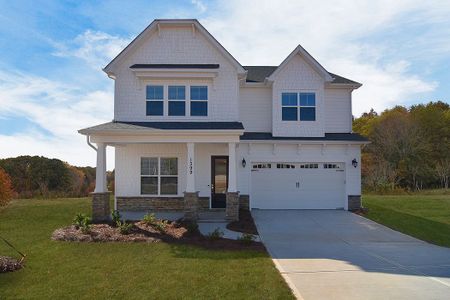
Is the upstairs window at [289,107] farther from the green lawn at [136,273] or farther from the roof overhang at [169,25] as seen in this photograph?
the green lawn at [136,273]

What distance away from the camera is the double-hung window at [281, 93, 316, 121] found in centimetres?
1953

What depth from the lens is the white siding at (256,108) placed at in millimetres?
19969

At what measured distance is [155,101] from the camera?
18.0m

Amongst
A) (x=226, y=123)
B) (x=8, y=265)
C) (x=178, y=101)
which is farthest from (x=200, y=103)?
(x=8, y=265)

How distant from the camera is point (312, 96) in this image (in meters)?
19.6

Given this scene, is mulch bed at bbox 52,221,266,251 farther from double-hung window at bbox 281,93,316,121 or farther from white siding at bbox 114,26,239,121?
double-hung window at bbox 281,93,316,121

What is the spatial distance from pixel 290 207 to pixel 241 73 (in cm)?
642

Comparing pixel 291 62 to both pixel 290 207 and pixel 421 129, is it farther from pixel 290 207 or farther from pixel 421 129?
pixel 421 129

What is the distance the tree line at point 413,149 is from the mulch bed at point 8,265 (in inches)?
1323

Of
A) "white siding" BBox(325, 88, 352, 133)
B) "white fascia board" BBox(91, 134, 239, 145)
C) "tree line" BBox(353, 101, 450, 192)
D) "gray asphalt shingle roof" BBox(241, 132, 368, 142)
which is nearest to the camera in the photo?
"white fascia board" BBox(91, 134, 239, 145)

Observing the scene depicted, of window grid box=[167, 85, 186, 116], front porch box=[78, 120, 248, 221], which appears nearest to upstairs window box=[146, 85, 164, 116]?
window grid box=[167, 85, 186, 116]

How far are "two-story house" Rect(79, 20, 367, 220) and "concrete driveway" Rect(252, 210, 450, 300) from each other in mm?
3261

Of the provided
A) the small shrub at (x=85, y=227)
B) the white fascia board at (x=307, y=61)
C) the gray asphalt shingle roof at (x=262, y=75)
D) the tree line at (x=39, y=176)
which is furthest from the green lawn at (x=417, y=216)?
the tree line at (x=39, y=176)

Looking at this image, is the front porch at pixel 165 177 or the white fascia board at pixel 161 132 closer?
the white fascia board at pixel 161 132
